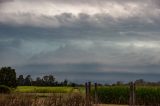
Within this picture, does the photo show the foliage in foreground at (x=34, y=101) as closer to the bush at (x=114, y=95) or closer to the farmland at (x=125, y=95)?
the farmland at (x=125, y=95)

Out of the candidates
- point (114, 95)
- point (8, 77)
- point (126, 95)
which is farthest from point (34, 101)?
point (8, 77)

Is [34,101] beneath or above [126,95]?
beneath

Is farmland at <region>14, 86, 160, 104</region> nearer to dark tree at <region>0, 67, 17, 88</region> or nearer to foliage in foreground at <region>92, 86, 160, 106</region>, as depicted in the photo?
foliage in foreground at <region>92, 86, 160, 106</region>

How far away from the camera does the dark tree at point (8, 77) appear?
217ft

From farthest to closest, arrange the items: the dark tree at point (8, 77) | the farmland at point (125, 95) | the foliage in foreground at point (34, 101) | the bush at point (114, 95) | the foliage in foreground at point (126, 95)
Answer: the dark tree at point (8, 77) → the bush at point (114, 95) → the farmland at point (125, 95) → the foliage in foreground at point (126, 95) → the foliage in foreground at point (34, 101)

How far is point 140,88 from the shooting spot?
49.9 m

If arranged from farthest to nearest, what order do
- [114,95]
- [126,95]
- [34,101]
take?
[114,95], [126,95], [34,101]

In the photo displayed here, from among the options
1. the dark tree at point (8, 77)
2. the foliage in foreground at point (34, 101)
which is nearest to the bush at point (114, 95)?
the dark tree at point (8, 77)

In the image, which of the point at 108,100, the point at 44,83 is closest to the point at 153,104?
the point at 108,100

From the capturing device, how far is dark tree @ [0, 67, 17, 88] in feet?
217

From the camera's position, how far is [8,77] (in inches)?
2603

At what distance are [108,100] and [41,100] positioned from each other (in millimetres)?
27801

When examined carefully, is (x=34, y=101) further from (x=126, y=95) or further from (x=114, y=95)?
(x=114, y=95)

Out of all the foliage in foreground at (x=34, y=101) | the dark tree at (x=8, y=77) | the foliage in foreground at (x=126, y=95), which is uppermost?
the dark tree at (x=8, y=77)
